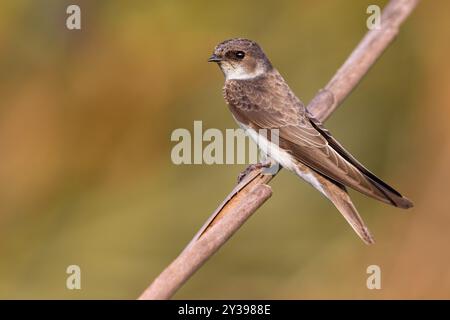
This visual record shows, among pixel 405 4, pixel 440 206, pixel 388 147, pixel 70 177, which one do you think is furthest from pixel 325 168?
pixel 70 177

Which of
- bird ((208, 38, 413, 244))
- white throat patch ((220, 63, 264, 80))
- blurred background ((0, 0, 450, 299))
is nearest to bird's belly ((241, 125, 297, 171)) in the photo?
bird ((208, 38, 413, 244))

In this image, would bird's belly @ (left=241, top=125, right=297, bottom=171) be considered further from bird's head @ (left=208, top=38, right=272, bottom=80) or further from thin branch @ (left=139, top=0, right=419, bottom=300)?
bird's head @ (left=208, top=38, right=272, bottom=80)

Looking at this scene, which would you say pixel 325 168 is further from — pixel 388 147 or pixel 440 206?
pixel 440 206

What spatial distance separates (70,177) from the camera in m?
3.61

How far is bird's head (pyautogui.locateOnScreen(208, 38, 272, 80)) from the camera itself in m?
3.77

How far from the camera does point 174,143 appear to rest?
3621 millimetres

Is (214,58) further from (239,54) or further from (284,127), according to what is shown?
(284,127)

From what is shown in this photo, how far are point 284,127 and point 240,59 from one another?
0.45m

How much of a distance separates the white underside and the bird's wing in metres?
0.03

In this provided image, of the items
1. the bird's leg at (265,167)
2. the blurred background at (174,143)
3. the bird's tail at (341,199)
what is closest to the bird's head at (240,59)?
the blurred background at (174,143)

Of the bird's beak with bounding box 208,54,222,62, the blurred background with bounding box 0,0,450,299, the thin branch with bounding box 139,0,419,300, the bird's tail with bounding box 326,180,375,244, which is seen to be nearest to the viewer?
the thin branch with bounding box 139,0,419,300

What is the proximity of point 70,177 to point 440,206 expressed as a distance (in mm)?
1764

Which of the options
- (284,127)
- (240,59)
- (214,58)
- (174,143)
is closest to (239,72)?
(240,59)

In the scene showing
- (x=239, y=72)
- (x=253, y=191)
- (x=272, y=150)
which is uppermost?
(x=239, y=72)
